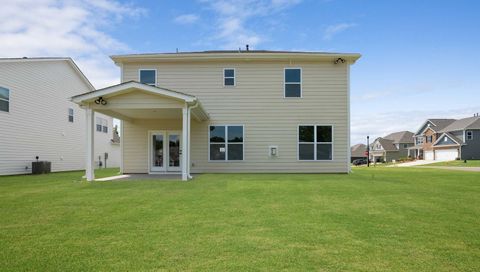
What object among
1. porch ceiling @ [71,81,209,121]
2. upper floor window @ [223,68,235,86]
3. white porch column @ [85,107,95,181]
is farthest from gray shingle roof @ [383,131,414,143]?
white porch column @ [85,107,95,181]

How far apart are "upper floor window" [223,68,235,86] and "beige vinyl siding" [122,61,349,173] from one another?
6.6 inches

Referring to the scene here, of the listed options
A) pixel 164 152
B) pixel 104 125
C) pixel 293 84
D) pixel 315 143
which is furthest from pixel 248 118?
pixel 104 125

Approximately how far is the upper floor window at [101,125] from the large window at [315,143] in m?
17.0

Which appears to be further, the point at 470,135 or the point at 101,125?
the point at 470,135

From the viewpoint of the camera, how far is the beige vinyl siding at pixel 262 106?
15.2 metres

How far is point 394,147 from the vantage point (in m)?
65.4

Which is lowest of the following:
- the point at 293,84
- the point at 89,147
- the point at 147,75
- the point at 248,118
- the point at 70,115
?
the point at 89,147

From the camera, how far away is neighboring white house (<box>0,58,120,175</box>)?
51.9ft

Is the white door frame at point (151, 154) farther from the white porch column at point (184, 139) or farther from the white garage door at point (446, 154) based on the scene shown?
the white garage door at point (446, 154)

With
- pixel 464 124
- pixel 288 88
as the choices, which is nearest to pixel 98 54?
pixel 288 88

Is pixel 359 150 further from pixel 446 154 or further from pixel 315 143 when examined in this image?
pixel 315 143

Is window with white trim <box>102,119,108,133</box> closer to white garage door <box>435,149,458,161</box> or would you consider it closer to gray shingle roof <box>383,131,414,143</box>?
white garage door <box>435,149,458,161</box>

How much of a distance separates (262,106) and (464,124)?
42.7 m

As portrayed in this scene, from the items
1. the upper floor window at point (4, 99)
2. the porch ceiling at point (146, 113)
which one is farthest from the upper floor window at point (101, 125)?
the porch ceiling at point (146, 113)
